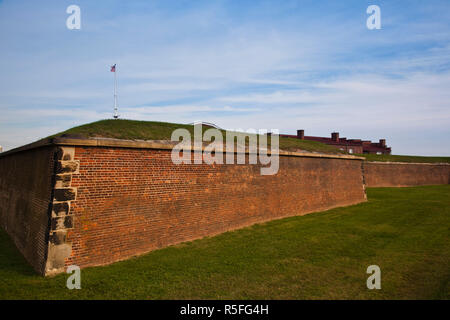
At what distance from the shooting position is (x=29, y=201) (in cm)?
802

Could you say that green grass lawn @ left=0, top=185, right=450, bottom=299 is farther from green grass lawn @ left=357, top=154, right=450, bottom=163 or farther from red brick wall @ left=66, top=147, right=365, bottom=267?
green grass lawn @ left=357, top=154, right=450, bottom=163

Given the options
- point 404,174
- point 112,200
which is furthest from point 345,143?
point 112,200

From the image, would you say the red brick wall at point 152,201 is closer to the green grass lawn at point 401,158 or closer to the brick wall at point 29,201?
the brick wall at point 29,201

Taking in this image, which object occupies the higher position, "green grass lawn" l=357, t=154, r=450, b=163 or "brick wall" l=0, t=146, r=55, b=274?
"green grass lawn" l=357, t=154, r=450, b=163

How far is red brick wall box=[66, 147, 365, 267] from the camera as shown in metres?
6.72

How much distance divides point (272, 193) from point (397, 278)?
6.38 m

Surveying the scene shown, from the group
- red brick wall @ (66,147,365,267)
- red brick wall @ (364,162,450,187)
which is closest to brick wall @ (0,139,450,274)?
red brick wall @ (66,147,365,267)

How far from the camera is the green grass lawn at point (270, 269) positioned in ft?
18.1

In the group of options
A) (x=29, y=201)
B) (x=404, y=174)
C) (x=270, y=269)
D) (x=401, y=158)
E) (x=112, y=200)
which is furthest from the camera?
(x=401, y=158)

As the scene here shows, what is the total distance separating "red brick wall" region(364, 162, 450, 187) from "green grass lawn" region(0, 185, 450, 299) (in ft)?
69.7

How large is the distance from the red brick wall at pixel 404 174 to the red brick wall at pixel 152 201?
2183 cm

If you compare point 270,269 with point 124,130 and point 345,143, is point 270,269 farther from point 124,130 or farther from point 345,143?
point 345,143

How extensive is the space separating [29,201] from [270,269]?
21.9ft

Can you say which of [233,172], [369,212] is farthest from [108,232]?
[369,212]
